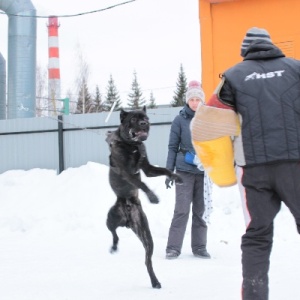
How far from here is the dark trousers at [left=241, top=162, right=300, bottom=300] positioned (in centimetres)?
310

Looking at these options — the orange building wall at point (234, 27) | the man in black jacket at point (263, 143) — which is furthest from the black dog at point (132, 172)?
the orange building wall at point (234, 27)

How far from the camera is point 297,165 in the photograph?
3.10 metres

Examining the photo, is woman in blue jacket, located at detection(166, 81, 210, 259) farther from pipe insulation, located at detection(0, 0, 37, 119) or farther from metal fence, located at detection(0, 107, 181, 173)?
pipe insulation, located at detection(0, 0, 37, 119)

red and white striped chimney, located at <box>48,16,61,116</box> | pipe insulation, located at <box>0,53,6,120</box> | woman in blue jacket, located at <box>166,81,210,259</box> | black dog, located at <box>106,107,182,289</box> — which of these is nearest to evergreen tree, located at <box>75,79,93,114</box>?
red and white striped chimney, located at <box>48,16,61,116</box>

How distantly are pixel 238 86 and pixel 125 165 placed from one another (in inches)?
63.8

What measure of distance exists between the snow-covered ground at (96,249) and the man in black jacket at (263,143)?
3.22 feet

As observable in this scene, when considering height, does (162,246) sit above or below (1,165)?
below

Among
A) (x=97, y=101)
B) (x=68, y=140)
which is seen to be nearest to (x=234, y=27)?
(x=68, y=140)

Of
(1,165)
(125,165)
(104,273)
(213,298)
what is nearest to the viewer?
(213,298)

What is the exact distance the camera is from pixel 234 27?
990 centimetres

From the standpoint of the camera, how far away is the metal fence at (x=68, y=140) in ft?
36.8

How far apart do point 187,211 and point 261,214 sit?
3.05 meters

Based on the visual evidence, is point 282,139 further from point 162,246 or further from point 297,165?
point 162,246

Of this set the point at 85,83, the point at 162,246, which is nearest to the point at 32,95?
the point at 162,246
